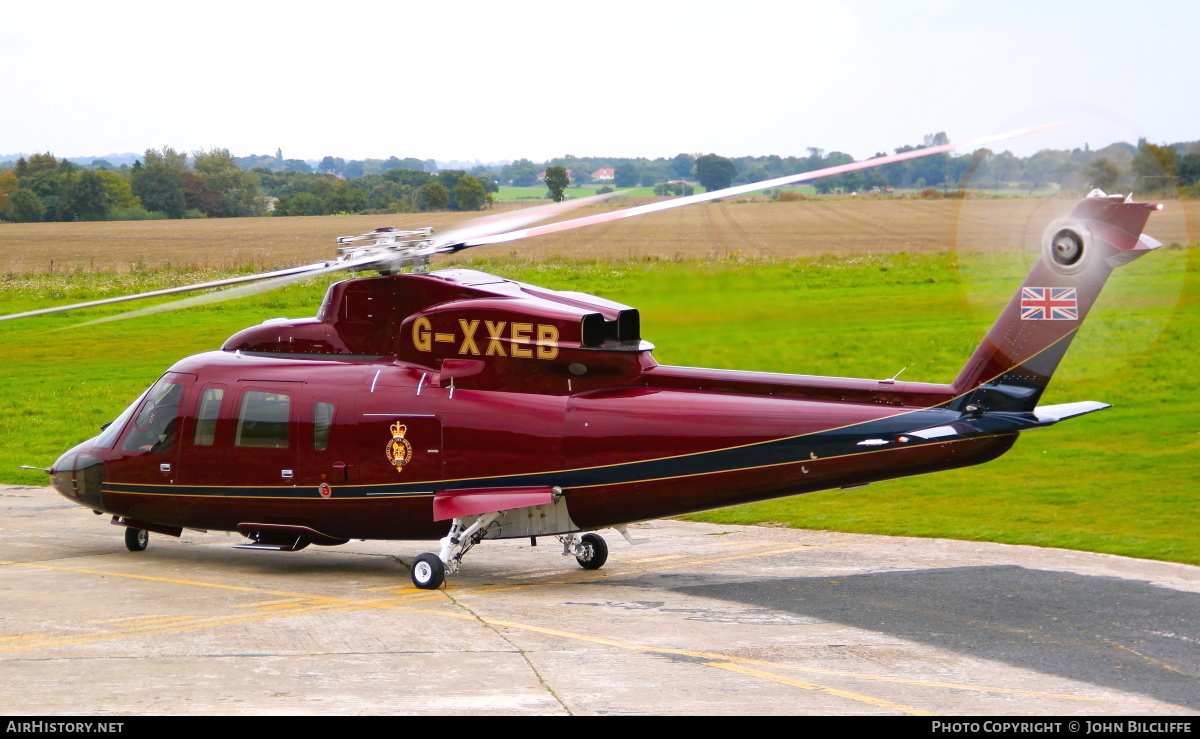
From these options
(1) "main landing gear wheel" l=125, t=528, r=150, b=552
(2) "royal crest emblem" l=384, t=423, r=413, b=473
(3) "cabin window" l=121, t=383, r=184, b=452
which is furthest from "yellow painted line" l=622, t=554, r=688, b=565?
(1) "main landing gear wheel" l=125, t=528, r=150, b=552

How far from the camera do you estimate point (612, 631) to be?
11453 millimetres

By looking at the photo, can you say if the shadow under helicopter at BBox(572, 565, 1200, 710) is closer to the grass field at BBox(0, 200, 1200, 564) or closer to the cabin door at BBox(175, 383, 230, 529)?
the grass field at BBox(0, 200, 1200, 564)

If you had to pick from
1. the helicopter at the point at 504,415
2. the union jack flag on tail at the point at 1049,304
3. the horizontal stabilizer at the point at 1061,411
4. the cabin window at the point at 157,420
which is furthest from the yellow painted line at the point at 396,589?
the union jack flag on tail at the point at 1049,304

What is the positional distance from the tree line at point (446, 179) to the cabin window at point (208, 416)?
19.4 feet

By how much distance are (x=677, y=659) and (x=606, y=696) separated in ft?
4.16

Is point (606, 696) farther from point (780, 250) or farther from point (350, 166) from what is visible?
point (350, 166)

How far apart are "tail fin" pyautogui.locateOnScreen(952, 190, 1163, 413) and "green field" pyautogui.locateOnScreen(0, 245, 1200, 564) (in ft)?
1.57

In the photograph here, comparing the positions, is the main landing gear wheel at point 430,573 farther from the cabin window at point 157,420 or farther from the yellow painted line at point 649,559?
the cabin window at point 157,420

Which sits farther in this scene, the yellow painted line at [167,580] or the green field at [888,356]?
the green field at [888,356]

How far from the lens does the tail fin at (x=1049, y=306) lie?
37.2 feet

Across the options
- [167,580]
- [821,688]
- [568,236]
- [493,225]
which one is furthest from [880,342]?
[568,236]

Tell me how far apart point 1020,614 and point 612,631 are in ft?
12.8

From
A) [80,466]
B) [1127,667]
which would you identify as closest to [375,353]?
[80,466]

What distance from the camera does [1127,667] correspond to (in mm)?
10172
